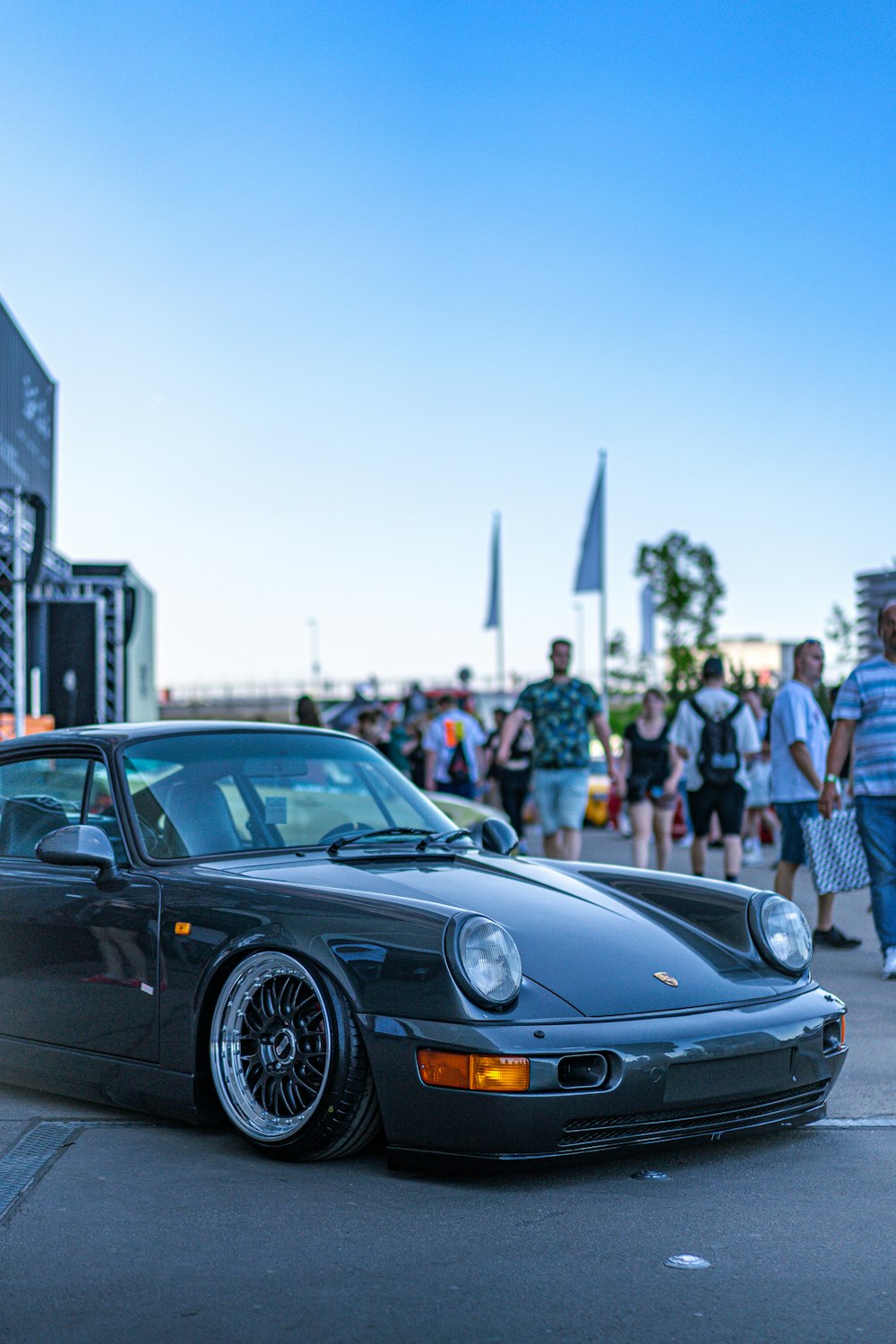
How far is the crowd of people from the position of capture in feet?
24.3

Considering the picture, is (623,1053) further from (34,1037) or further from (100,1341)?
(34,1037)

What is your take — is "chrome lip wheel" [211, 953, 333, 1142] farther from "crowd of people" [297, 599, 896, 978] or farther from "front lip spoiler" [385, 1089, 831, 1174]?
"crowd of people" [297, 599, 896, 978]

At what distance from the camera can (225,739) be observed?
16.5 feet

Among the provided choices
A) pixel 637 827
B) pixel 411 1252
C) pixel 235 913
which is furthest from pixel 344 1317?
pixel 637 827

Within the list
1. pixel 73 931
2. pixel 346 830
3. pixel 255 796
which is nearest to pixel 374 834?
pixel 346 830

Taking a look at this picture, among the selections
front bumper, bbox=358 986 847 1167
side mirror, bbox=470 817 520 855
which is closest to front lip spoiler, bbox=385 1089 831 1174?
front bumper, bbox=358 986 847 1167

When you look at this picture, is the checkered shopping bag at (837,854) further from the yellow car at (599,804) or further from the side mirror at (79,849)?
the yellow car at (599,804)

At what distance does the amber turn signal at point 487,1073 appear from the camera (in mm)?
3592

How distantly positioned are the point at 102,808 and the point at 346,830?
30.7 inches

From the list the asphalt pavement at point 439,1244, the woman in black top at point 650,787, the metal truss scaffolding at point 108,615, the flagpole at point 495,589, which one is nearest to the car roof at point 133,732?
the asphalt pavement at point 439,1244

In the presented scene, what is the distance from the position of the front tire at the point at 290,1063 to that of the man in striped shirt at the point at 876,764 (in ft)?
13.2

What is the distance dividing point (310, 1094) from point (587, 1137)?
722mm

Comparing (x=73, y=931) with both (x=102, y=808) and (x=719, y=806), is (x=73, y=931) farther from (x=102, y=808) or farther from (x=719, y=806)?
(x=719, y=806)

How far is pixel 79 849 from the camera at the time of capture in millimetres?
4484
